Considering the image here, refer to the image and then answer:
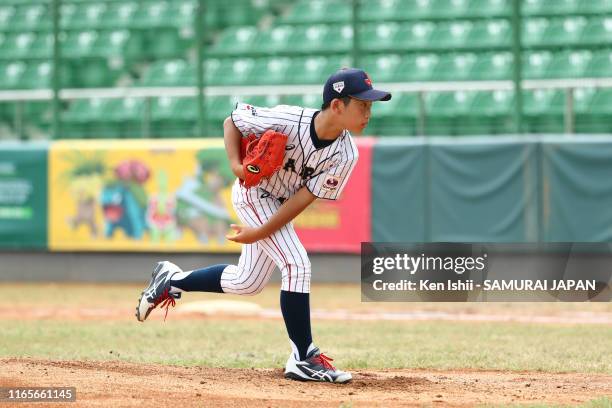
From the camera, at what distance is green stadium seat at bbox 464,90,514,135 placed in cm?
1370

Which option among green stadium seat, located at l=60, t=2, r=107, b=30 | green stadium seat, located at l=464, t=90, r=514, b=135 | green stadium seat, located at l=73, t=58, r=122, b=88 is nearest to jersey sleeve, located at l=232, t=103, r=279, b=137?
green stadium seat, located at l=464, t=90, r=514, b=135

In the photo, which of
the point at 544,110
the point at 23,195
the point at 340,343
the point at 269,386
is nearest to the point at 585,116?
the point at 544,110

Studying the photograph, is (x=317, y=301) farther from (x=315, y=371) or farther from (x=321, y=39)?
(x=315, y=371)

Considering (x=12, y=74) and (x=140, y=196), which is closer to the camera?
(x=140, y=196)

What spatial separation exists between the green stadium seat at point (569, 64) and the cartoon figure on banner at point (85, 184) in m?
6.01

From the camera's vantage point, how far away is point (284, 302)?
20.6 feet

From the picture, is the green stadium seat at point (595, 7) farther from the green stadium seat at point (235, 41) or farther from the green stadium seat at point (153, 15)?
the green stadium seat at point (153, 15)

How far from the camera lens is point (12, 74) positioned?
17.2m

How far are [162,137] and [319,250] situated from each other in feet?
8.55

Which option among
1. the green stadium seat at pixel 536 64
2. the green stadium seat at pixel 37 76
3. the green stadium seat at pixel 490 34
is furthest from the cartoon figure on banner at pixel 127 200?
the green stadium seat at pixel 536 64

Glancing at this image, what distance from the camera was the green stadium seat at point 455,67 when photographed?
1509cm

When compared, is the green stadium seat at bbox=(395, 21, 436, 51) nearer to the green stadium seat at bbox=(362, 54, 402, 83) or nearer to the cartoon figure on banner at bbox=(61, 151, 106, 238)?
the green stadium seat at bbox=(362, 54, 402, 83)

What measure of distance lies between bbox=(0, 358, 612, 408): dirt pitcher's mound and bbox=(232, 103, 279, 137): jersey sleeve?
139 cm

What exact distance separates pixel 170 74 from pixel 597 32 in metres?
6.62
